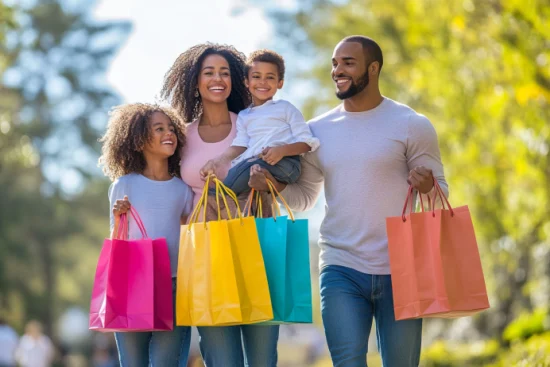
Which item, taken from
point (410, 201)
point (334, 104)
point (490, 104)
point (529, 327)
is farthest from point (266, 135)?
point (334, 104)

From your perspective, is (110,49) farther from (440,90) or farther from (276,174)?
(276,174)

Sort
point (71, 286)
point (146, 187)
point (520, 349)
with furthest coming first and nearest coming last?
point (71, 286), point (520, 349), point (146, 187)

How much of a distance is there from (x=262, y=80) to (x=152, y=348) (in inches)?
66.2

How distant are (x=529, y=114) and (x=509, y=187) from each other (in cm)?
419

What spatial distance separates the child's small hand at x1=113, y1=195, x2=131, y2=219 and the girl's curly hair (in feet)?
2.30

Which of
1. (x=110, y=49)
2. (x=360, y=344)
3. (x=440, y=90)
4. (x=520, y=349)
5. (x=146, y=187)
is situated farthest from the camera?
(x=110, y=49)

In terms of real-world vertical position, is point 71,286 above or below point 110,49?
below

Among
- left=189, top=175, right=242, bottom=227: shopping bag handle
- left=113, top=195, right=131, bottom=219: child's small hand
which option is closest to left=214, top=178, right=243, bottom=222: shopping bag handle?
left=189, top=175, right=242, bottom=227: shopping bag handle

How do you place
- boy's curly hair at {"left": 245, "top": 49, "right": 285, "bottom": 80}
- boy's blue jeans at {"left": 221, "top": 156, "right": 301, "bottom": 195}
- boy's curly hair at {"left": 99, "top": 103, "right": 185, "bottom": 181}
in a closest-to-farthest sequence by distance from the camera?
1. boy's blue jeans at {"left": 221, "top": 156, "right": 301, "bottom": 195}
2. boy's curly hair at {"left": 245, "top": 49, "right": 285, "bottom": 80}
3. boy's curly hair at {"left": 99, "top": 103, "right": 185, "bottom": 181}

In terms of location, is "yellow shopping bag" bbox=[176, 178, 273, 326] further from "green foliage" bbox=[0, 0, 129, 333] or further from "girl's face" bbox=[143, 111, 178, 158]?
"green foliage" bbox=[0, 0, 129, 333]

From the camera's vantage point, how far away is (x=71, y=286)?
43.3m

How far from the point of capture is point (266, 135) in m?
5.80

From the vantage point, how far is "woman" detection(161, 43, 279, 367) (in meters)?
5.59

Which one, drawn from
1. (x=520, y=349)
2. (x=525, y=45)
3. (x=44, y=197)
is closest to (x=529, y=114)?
(x=525, y=45)
